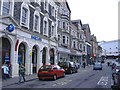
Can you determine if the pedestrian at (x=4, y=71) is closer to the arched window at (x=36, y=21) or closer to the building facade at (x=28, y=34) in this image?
the building facade at (x=28, y=34)

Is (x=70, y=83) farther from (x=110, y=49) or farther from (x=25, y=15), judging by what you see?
(x=110, y=49)

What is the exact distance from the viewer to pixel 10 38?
21.3m

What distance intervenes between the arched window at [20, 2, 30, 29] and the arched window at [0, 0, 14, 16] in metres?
2.30

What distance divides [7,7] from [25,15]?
14.0ft

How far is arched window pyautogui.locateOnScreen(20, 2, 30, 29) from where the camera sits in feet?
79.2

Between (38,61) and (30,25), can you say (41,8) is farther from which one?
(38,61)

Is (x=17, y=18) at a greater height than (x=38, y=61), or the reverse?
(x=17, y=18)

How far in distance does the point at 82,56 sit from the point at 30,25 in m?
40.2

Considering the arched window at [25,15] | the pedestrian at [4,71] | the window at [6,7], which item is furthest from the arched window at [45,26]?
the pedestrian at [4,71]

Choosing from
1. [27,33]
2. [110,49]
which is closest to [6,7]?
[27,33]

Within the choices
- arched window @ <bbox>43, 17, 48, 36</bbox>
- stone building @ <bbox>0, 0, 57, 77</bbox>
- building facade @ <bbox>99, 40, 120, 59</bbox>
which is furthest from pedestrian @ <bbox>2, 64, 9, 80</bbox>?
building facade @ <bbox>99, 40, 120, 59</bbox>

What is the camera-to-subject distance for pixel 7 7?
21250 millimetres

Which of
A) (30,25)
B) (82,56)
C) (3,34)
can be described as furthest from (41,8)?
(82,56)

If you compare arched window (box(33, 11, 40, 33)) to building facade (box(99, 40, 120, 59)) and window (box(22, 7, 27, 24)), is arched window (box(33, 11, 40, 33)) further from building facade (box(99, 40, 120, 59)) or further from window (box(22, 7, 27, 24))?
building facade (box(99, 40, 120, 59))
